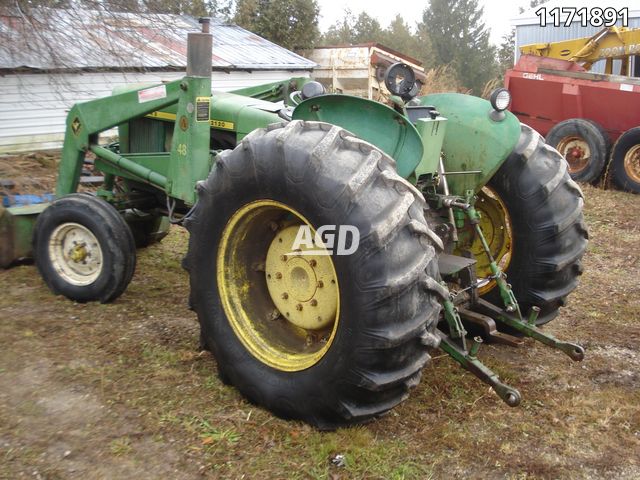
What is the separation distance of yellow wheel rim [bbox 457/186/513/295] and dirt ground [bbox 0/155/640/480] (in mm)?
509

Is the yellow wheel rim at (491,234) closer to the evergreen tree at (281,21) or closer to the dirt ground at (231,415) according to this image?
the dirt ground at (231,415)

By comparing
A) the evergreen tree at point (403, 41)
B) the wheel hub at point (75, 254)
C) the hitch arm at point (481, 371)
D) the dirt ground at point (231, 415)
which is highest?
the evergreen tree at point (403, 41)

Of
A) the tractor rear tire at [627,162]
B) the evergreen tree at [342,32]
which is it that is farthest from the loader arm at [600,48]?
the evergreen tree at [342,32]

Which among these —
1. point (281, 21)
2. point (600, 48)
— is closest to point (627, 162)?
point (600, 48)

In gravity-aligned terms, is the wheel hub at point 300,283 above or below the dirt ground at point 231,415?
above

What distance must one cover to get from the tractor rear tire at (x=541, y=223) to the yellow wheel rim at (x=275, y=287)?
Answer: 53.6 inches

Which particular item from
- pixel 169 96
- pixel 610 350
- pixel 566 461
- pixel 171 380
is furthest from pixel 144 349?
pixel 610 350

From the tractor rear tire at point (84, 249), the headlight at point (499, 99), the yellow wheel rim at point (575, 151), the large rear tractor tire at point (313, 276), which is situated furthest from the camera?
the yellow wheel rim at point (575, 151)

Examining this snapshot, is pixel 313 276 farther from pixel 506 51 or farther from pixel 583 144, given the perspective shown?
pixel 506 51

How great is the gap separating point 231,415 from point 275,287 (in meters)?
0.67

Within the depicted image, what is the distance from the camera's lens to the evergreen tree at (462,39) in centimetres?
4156

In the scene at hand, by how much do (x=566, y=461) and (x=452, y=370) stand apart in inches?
37.8

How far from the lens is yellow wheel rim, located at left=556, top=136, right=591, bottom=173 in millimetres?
10578

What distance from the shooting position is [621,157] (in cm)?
1002
